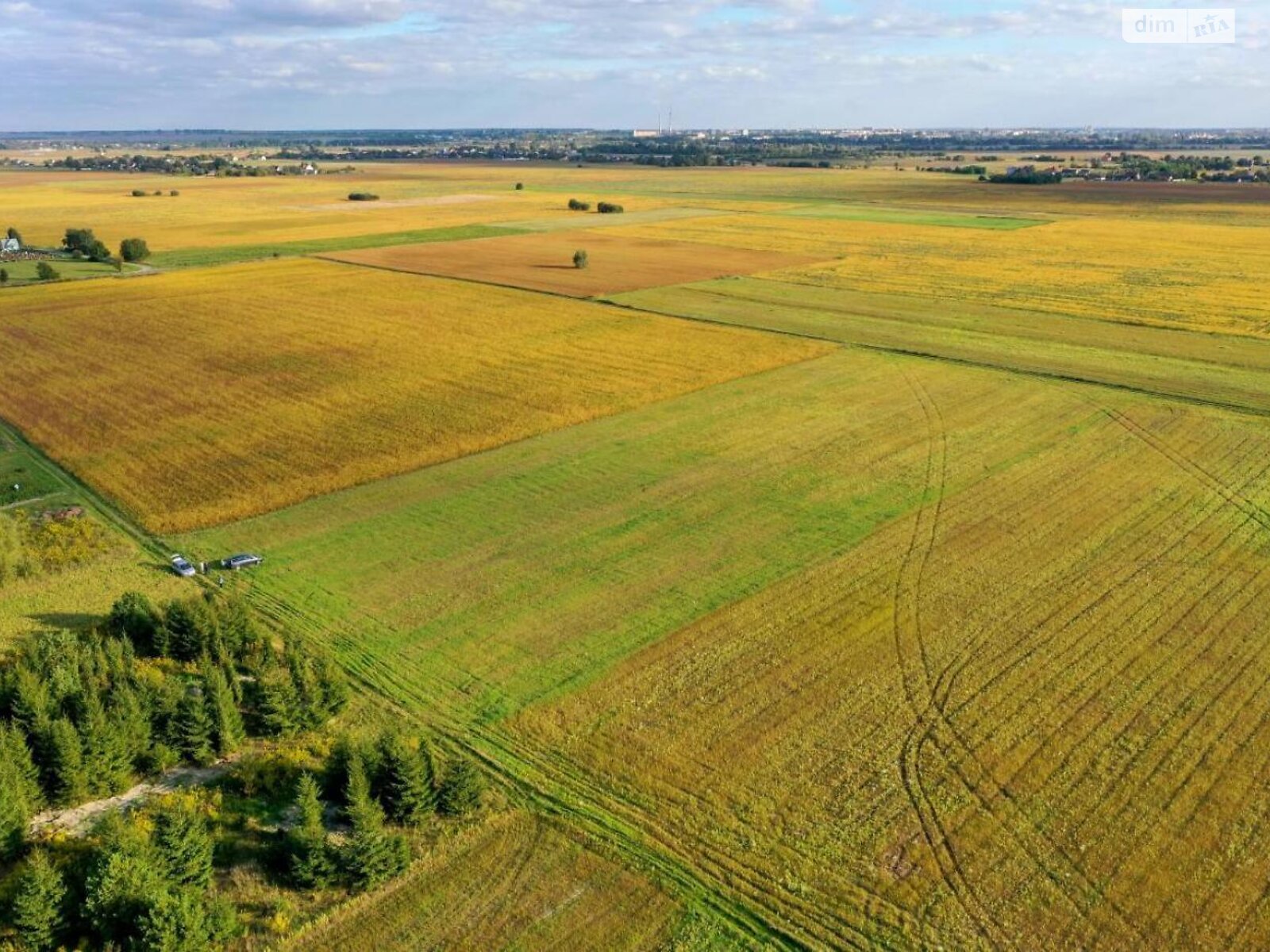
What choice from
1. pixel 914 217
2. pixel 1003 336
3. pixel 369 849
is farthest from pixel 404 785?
pixel 914 217

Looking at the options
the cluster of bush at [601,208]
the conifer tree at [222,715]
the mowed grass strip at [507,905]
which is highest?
the cluster of bush at [601,208]

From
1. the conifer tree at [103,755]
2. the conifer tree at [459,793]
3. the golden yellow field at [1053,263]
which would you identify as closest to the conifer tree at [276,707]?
the conifer tree at [103,755]

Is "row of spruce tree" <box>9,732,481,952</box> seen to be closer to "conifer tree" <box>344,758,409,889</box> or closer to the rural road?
"conifer tree" <box>344,758,409,889</box>

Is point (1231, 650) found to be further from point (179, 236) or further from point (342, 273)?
point (179, 236)

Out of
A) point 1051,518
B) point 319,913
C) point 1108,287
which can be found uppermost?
point 1108,287

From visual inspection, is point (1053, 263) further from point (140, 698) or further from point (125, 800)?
point (125, 800)

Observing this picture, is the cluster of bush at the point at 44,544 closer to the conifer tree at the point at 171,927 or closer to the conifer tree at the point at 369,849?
the conifer tree at the point at 369,849

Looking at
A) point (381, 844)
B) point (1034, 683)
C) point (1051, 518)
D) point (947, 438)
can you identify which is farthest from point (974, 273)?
point (381, 844)

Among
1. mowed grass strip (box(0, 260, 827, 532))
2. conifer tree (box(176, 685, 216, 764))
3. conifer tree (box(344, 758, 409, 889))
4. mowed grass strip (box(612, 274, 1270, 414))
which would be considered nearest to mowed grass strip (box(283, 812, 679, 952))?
conifer tree (box(344, 758, 409, 889))
